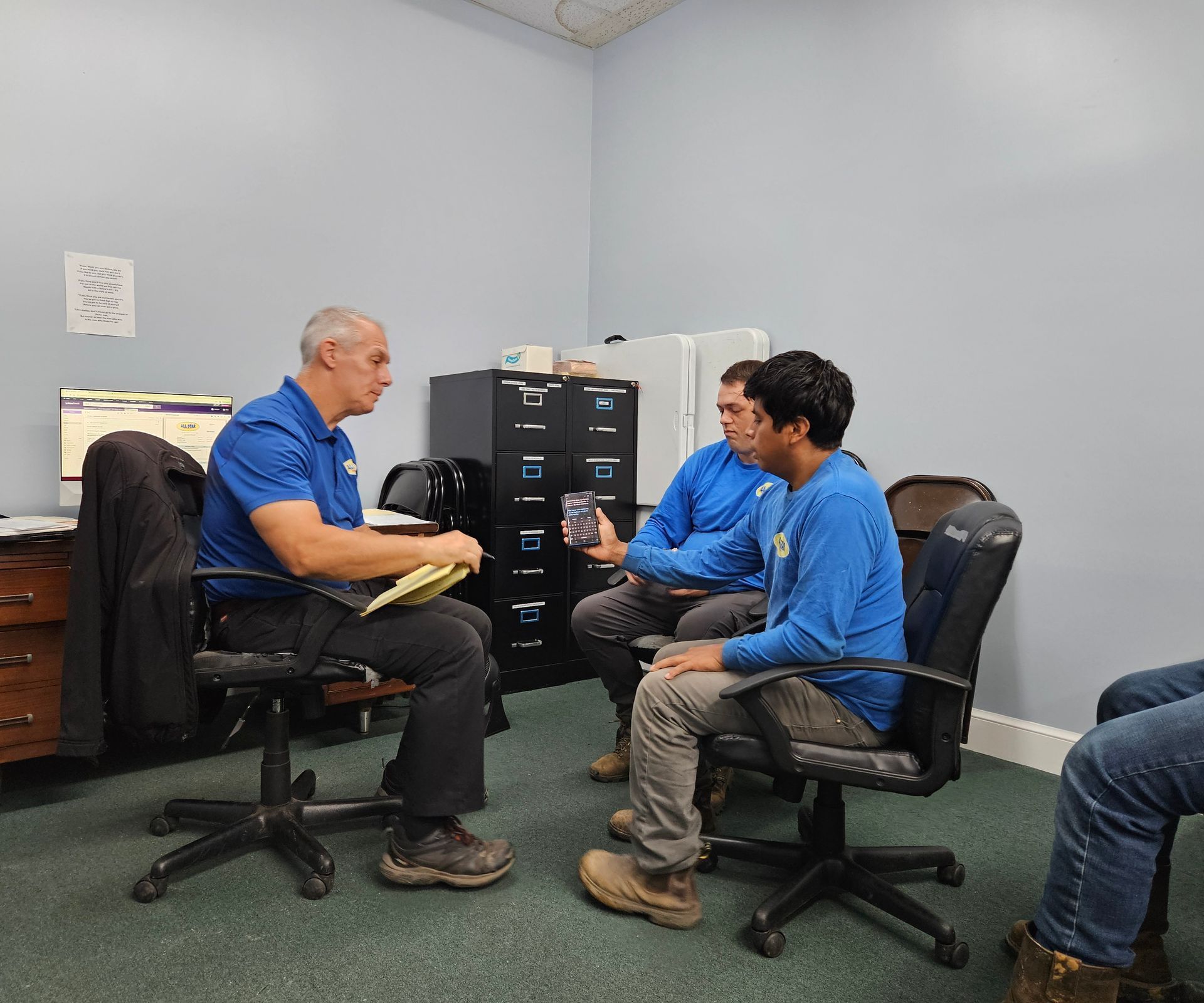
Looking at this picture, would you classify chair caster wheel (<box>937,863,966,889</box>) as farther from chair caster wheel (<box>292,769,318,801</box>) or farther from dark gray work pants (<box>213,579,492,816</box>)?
chair caster wheel (<box>292,769,318,801</box>)

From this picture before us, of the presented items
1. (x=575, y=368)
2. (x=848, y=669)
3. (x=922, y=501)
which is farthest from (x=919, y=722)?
(x=575, y=368)

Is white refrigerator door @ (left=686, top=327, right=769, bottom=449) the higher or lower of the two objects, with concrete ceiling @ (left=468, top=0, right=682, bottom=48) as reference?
lower

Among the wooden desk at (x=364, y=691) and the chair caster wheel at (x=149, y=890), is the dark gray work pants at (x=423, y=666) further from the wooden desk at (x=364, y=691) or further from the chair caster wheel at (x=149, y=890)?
the wooden desk at (x=364, y=691)

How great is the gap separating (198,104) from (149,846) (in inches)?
98.9

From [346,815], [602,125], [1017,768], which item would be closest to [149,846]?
[346,815]

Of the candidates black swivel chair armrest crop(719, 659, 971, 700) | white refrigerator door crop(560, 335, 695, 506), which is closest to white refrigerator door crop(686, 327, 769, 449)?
white refrigerator door crop(560, 335, 695, 506)

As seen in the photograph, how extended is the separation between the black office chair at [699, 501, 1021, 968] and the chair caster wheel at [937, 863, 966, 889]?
0.25 meters

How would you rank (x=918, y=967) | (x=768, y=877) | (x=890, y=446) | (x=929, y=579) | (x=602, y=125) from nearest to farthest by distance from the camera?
(x=918, y=967)
(x=929, y=579)
(x=768, y=877)
(x=890, y=446)
(x=602, y=125)

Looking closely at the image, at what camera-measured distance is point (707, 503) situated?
258 centimetres

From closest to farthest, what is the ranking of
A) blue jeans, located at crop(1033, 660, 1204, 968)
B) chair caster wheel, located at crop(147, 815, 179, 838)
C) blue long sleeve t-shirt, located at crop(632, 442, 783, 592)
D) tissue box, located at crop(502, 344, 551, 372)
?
blue jeans, located at crop(1033, 660, 1204, 968) → chair caster wheel, located at crop(147, 815, 179, 838) → blue long sleeve t-shirt, located at crop(632, 442, 783, 592) → tissue box, located at crop(502, 344, 551, 372)

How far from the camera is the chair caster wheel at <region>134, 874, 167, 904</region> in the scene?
5.71 feet

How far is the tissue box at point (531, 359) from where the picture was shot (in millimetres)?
3615

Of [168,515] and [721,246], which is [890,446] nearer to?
[721,246]

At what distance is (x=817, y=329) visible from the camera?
324 cm
